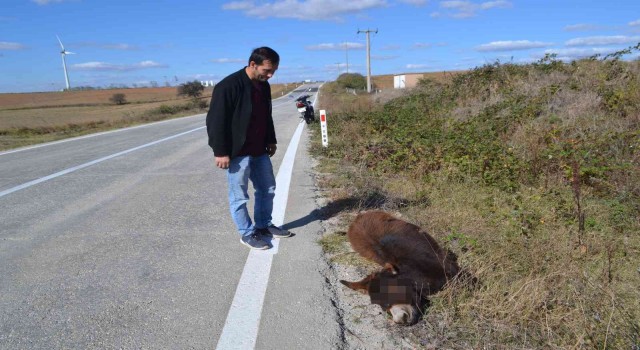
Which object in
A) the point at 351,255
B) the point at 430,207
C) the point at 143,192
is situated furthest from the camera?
the point at 143,192

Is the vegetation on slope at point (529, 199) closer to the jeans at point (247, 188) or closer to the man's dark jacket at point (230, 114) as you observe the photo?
the jeans at point (247, 188)

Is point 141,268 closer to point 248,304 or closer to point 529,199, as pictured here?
point 248,304

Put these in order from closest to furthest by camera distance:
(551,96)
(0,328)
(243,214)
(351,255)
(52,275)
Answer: (0,328), (52,275), (351,255), (243,214), (551,96)

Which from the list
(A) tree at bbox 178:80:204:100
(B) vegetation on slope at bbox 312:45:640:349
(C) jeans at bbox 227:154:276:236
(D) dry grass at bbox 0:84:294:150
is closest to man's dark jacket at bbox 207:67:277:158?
(C) jeans at bbox 227:154:276:236

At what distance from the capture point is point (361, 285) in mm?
3014

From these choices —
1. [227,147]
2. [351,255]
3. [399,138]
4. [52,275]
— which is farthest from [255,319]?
[399,138]

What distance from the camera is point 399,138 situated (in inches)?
323

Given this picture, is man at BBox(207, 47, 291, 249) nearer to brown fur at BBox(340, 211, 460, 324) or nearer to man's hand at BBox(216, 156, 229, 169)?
man's hand at BBox(216, 156, 229, 169)

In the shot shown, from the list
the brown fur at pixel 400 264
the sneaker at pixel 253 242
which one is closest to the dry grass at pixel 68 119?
the sneaker at pixel 253 242

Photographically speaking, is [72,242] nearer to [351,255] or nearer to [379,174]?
[351,255]

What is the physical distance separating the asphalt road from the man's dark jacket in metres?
1.02

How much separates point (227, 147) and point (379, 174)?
3.36 metres

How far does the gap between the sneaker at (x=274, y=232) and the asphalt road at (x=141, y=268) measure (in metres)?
0.10

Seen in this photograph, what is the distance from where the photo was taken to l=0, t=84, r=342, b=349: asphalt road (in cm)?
266
